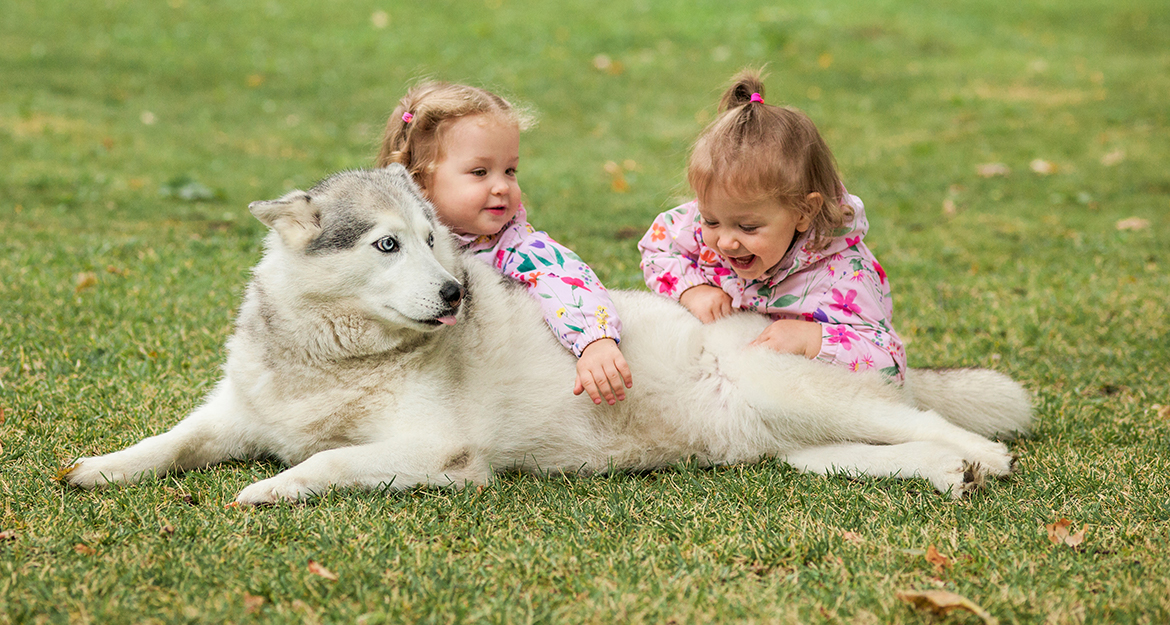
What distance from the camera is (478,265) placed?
3930mm

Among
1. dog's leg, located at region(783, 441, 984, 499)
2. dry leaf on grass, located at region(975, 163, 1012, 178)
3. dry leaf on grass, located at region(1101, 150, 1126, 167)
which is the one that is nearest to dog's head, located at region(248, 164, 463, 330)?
dog's leg, located at region(783, 441, 984, 499)

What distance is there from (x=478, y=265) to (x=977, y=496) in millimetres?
2029

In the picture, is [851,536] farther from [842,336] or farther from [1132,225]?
[1132,225]

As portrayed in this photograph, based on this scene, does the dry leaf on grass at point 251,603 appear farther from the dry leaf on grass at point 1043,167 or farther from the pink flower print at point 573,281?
the dry leaf on grass at point 1043,167

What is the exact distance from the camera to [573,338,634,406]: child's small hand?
359cm

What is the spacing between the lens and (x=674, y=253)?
14.9 ft

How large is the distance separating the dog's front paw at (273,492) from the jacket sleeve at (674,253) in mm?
1832

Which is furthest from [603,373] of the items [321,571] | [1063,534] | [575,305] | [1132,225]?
[1132,225]

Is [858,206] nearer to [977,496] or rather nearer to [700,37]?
[977,496]

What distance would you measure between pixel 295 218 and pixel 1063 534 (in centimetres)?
272

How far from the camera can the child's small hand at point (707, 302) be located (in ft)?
13.9

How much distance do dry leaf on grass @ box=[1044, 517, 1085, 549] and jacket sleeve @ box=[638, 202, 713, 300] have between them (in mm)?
1744

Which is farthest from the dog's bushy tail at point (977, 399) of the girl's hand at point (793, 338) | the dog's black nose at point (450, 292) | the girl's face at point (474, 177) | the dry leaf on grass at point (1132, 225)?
the dry leaf on grass at point (1132, 225)

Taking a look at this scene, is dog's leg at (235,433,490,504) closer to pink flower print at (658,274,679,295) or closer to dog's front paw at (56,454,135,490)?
dog's front paw at (56,454,135,490)
